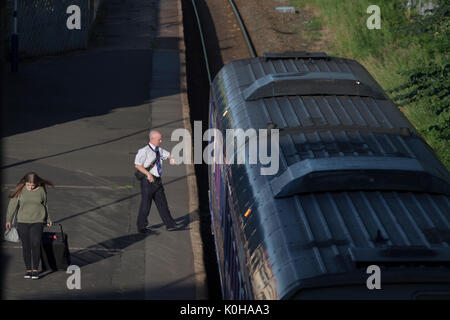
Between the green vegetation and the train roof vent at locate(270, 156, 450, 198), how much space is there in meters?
5.69

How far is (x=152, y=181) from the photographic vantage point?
11758 millimetres

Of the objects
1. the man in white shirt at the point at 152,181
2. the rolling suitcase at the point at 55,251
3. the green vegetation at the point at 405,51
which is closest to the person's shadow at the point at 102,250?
the rolling suitcase at the point at 55,251

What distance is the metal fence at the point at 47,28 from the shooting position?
74.0 feet

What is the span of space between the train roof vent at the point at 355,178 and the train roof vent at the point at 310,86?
2.78 meters

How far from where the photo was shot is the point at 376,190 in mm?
7289

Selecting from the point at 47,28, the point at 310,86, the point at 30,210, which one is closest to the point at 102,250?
the point at 30,210

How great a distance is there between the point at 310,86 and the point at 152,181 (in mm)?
3158

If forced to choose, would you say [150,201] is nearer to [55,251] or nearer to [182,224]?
[182,224]

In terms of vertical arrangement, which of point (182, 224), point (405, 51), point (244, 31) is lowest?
point (182, 224)

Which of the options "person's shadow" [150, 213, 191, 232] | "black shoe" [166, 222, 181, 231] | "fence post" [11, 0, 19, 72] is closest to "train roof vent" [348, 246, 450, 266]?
"black shoe" [166, 222, 181, 231]

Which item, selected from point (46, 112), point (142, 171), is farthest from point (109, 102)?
point (142, 171)

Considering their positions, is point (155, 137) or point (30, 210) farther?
point (155, 137)

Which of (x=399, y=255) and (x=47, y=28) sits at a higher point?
(x=47, y=28)

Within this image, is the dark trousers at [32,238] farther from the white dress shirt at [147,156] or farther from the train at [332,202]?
the train at [332,202]
